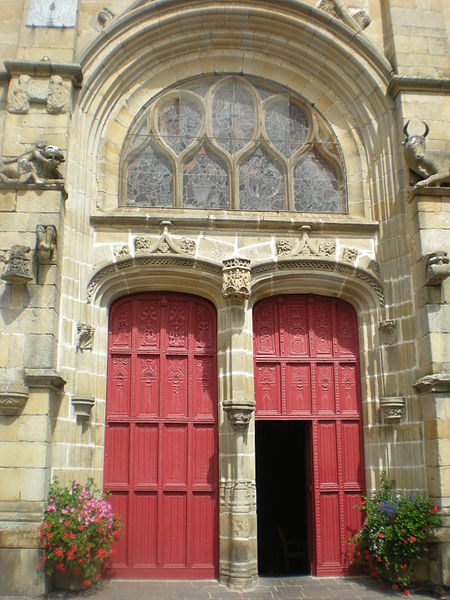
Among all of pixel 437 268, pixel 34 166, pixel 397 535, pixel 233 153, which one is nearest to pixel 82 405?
pixel 34 166

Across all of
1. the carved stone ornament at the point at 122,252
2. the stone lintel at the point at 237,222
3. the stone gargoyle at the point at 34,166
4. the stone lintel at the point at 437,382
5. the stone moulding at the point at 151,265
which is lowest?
the stone lintel at the point at 437,382

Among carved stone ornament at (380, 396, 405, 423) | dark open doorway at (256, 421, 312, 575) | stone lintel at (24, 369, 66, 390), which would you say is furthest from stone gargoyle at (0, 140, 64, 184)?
dark open doorway at (256, 421, 312, 575)

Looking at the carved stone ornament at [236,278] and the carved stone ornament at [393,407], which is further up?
the carved stone ornament at [236,278]

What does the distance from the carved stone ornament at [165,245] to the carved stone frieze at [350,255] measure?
1.89 metres

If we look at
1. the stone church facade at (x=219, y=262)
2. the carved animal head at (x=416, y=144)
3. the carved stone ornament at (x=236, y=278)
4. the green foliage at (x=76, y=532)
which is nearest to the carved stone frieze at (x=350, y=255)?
the stone church facade at (x=219, y=262)

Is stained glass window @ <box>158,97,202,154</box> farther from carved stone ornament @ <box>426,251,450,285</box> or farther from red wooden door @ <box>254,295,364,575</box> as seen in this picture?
carved stone ornament @ <box>426,251,450,285</box>

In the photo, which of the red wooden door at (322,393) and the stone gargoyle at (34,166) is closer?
the stone gargoyle at (34,166)

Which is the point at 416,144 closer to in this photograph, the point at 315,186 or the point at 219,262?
the point at 315,186

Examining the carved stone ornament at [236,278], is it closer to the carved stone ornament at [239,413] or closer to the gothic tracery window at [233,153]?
the gothic tracery window at [233,153]

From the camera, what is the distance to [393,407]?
7.50 m

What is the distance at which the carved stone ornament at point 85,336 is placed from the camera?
7.43m

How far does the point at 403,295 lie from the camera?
307 inches

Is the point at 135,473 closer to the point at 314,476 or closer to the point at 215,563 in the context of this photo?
the point at 215,563

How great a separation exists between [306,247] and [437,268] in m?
1.60
